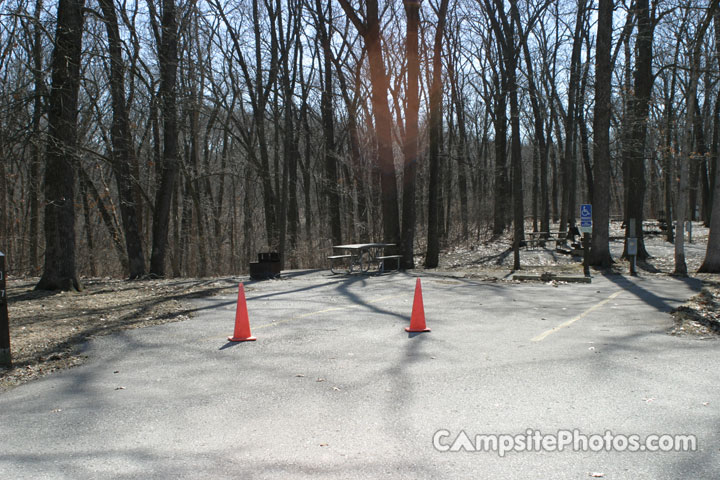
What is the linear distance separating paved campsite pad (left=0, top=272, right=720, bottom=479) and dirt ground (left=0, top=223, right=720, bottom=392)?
0.48 metres

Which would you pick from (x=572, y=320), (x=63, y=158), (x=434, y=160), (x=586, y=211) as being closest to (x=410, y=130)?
(x=434, y=160)

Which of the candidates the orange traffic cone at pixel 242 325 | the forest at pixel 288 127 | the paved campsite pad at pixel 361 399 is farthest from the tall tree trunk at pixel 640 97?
the orange traffic cone at pixel 242 325

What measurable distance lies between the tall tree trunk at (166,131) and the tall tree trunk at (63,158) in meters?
4.49

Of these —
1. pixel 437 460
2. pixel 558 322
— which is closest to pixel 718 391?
pixel 437 460

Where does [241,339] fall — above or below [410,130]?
below

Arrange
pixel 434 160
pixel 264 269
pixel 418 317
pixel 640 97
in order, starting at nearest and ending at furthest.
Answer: pixel 418 317 < pixel 264 269 < pixel 640 97 < pixel 434 160

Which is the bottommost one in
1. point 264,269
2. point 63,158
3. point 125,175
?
point 264,269

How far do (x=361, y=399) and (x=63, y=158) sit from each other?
36.9 ft

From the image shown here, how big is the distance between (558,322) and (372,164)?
21403 mm

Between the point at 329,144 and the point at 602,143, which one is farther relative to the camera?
the point at 329,144

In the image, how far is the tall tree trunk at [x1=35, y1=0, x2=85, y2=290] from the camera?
42.5ft

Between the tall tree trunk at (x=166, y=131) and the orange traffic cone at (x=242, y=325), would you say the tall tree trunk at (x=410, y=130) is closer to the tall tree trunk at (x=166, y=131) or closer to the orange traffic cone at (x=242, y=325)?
the tall tree trunk at (x=166, y=131)

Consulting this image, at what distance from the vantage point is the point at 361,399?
17.6 ft

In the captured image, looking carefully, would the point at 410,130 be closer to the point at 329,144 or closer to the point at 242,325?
the point at 329,144
